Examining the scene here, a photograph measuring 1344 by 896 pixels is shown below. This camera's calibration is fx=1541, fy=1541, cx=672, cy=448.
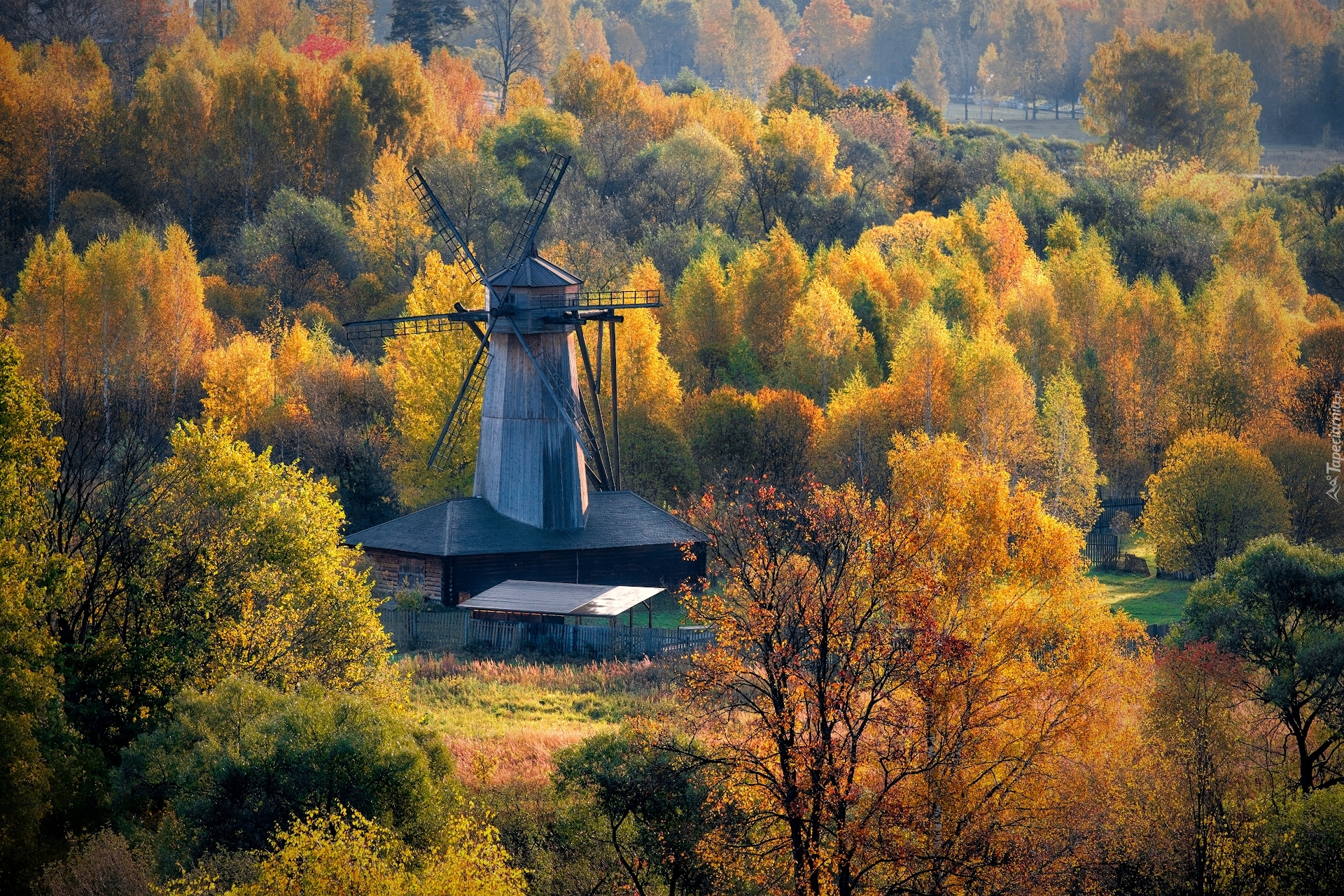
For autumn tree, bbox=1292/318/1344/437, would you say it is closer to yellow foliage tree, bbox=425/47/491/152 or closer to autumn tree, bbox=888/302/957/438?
autumn tree, bbox=888/302/957/438

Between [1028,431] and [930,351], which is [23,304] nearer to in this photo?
[930,351]

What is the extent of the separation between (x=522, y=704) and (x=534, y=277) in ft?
49.7

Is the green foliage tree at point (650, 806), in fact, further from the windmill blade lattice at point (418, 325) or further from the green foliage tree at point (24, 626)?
the windmill blade lattice at point (418, 325)

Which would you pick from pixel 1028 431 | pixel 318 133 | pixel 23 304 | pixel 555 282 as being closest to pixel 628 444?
pixel 555 282

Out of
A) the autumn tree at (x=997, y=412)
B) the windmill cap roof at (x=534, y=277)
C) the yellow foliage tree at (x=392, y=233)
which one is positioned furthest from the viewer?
the yellow foliage tree at (x=392, y=233)

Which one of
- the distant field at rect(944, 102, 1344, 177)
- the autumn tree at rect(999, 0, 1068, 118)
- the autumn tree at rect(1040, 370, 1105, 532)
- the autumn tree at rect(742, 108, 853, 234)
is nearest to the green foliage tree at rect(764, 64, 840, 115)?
the autumn tree at rect(742, 108, 853, 234)

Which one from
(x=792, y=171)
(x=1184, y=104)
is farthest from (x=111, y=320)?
(x=1184, y=104)

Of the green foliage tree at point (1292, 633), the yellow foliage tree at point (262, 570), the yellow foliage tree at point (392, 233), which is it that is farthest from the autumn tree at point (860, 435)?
the yellow foliage tree at point (392, 233)

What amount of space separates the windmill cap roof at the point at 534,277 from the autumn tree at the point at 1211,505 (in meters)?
21.8

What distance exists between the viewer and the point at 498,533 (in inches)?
1857

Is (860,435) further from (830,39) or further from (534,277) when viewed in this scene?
(830,39)

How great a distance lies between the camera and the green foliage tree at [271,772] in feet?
81.2

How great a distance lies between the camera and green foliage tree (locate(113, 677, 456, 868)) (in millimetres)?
24750

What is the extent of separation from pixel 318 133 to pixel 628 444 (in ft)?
123
